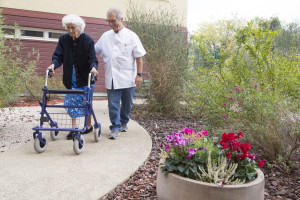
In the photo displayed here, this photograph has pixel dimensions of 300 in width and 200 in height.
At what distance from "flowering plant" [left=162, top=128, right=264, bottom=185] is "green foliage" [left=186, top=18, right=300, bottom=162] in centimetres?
116

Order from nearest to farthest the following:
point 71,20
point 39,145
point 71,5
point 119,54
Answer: point 39,145 < point 71,20 < point 119,54 < point 71,5

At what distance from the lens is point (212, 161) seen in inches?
92.9

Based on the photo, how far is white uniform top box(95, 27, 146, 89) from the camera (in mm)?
4297

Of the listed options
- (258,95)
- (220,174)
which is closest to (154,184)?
(220,174)

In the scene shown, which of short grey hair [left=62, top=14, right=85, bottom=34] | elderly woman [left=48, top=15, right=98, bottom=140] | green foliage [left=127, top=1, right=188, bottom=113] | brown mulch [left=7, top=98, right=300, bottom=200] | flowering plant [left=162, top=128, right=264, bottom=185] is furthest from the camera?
green foliage [left=127, top=1, right=188, bottom=113]

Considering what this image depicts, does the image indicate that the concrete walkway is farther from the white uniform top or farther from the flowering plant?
the white uniform top

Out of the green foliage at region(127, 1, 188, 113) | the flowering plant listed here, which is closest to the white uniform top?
the green foliage at region(127, 1, 188, 113)

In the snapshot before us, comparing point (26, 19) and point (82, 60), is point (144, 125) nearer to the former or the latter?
point (82, 60)

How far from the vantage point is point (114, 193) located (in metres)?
2.60

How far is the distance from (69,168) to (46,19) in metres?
8.95

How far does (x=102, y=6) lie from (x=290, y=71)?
9.01 meters

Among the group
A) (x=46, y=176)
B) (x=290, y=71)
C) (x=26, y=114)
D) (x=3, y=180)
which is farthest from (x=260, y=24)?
(x=26, y=114)

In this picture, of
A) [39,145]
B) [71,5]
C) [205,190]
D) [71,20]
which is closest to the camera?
[205,190]

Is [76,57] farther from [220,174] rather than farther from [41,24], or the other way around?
[41,24]
